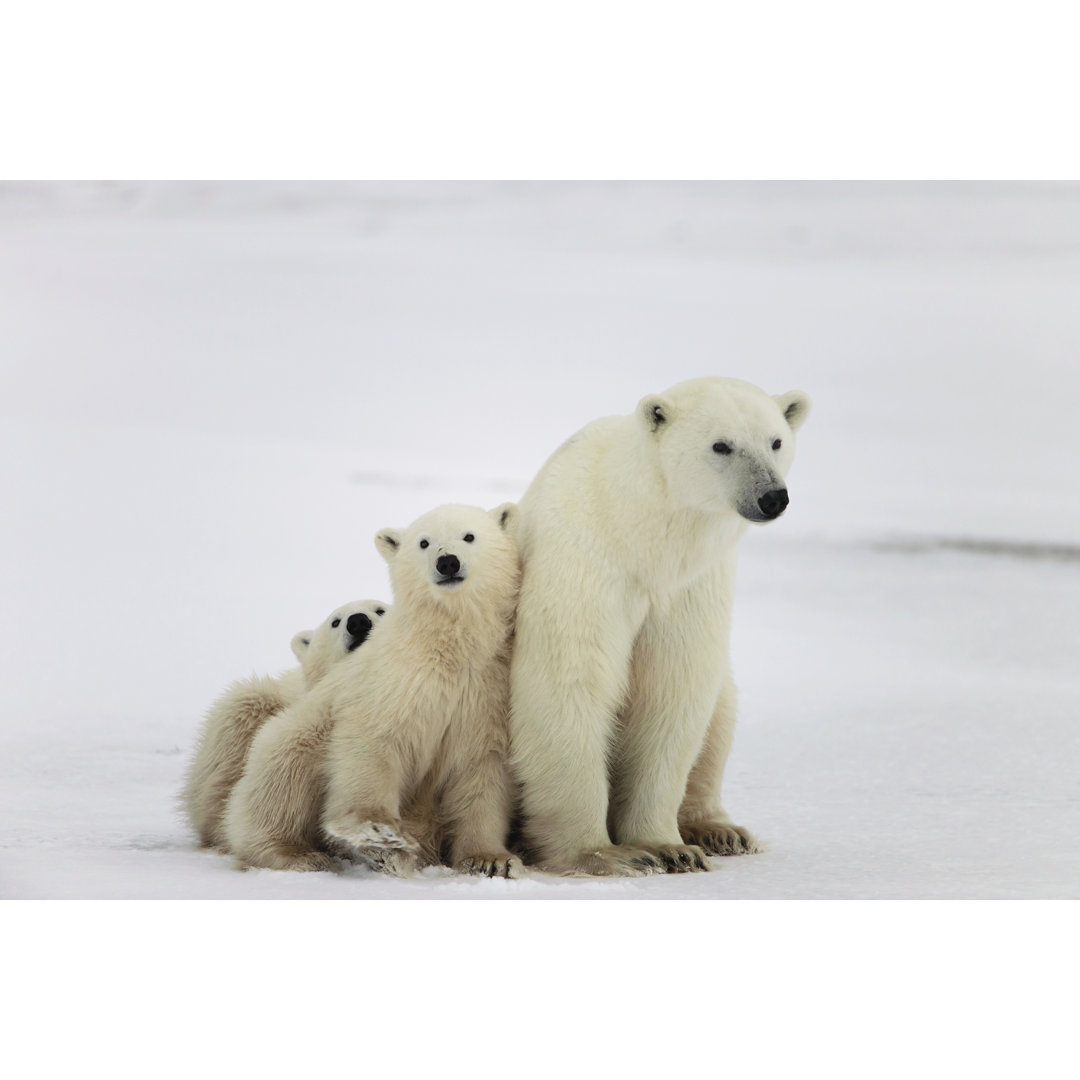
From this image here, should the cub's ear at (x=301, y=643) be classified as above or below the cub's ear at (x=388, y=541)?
below

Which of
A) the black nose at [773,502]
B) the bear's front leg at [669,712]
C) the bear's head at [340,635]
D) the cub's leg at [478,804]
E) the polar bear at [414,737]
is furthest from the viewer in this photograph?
the bear's head at [340,635]

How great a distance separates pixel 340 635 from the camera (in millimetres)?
5406

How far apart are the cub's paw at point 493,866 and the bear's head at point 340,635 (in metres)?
0.84

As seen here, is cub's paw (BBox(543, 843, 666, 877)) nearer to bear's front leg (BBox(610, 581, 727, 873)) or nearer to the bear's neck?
bear's front leg (BBox(610, 581, 727, 873))

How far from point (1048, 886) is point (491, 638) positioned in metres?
1.88

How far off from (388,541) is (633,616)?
81cm

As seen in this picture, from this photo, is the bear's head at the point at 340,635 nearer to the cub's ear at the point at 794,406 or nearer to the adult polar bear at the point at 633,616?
the adult polar bear at the point at 633,616

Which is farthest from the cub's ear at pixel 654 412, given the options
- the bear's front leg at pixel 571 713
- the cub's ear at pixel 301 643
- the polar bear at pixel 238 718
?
the cub's ear at pixel 301 643

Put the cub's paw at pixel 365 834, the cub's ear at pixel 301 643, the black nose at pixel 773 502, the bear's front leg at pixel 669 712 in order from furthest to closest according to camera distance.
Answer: the cub's ear at pixel 301 643 < the bear's front leg at pixel 669 712 < the cub's paw at pixel 365 834 < the black nose at pixel 773 502

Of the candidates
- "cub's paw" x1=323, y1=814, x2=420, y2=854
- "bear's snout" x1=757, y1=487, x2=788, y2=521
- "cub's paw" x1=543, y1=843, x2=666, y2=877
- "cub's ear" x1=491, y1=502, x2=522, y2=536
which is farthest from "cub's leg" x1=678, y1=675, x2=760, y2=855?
"cub's paw" x1=323, y1=814, x2=420, y2=854

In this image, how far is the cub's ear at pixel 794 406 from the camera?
507cm

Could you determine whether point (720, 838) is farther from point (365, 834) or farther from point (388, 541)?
point (388, 541)

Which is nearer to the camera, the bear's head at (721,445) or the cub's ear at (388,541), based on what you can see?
the bear's head at (721,445)

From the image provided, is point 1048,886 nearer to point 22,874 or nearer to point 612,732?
point 612,732
